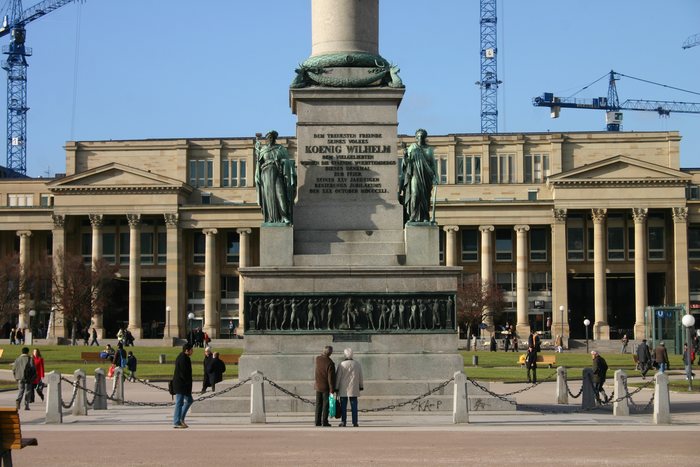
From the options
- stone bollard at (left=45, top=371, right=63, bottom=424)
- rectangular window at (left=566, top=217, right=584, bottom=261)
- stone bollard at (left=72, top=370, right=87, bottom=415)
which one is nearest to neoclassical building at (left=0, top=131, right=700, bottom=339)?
rectangular window at (left=566, top=217, right=584, bottom=261)

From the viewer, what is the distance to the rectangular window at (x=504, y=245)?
146500 millimetres

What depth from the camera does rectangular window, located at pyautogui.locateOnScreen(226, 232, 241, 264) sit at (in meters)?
149

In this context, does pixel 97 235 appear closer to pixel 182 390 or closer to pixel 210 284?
pixel 210 284

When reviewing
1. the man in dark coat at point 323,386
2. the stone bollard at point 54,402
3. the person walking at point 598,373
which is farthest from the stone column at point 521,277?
the man in dark coat at point 323,386

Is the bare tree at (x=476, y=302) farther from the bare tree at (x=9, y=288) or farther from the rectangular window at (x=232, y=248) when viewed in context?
the bare tree at (x=9, y=288)

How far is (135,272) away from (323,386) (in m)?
113

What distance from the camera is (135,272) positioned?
142250mm

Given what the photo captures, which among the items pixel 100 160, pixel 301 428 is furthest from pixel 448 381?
pixel 100 160

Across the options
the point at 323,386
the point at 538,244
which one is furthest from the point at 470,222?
the point at 323,386

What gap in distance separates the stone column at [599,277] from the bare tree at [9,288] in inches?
2272

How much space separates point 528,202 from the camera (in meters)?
141

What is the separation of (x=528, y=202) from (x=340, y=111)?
106 m
